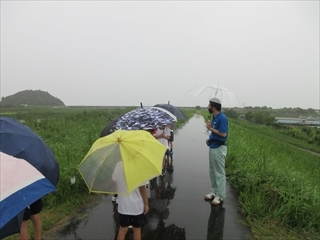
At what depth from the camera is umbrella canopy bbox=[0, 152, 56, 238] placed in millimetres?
1222

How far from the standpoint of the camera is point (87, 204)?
4.25 m

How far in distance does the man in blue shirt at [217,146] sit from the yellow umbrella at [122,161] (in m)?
1.83

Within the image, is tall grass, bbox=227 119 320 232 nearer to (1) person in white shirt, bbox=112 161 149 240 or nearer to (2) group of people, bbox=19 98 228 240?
(2) group of people, bbox=19 98 228 240

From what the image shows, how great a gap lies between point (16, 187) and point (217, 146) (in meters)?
3.29

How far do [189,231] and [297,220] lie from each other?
5.89 feet

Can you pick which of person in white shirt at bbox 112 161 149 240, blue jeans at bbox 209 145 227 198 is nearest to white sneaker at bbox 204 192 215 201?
blue jeans at bbox 209 145 227 198

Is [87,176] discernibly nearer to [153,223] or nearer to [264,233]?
[153,223]

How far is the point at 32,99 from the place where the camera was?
10919cm

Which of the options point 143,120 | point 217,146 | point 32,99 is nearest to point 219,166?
point 217,146

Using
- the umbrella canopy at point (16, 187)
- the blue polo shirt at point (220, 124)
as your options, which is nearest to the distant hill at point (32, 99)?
the blue polo shirt at point (220, 124)

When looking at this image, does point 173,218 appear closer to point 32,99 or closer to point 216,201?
point 216,201

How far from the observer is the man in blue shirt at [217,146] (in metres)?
3.85

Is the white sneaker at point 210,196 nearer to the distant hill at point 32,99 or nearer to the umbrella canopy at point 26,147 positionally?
the umbrella canopy at point 26,147

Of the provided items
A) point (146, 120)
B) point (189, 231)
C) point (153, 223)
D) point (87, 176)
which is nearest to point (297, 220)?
point (189, 231)
